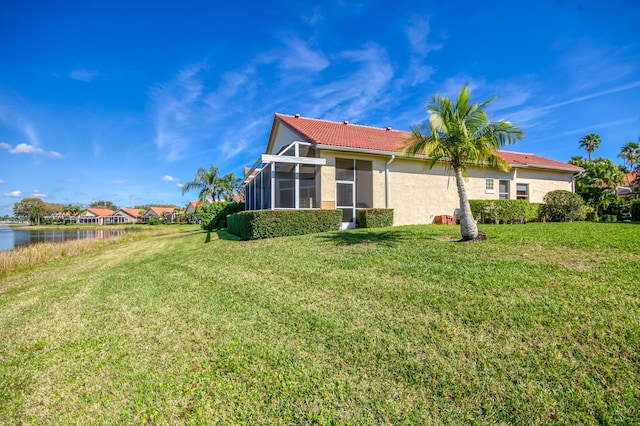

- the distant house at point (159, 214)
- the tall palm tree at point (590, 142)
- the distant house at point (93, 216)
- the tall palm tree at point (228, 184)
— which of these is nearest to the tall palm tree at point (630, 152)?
the tall palm tree at point (590, 142)

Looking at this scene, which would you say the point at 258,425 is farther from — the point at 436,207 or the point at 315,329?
the point at 436,207

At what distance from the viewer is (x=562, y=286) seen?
4.30 meters

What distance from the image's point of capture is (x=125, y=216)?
9056 centimetres

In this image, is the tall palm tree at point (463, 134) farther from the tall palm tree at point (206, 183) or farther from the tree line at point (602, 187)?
the tall palm tree at point (206, 183)

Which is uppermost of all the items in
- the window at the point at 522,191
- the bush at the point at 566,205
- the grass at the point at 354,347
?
the window at the point at 522,191

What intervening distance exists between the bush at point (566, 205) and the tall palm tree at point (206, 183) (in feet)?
108

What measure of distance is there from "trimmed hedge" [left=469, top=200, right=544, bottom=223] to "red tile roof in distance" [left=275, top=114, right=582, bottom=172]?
2.90m

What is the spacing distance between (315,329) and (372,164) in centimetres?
1131

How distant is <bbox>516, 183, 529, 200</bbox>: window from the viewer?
1820 cm

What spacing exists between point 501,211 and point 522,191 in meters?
4.77

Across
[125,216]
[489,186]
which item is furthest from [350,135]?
[125,216]

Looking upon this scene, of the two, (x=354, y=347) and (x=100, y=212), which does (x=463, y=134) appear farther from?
(x=100, y=212)

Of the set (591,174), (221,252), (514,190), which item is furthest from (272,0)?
(591,174)

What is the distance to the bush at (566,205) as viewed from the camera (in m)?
15.2
